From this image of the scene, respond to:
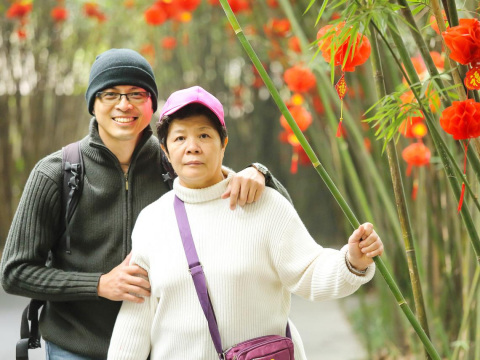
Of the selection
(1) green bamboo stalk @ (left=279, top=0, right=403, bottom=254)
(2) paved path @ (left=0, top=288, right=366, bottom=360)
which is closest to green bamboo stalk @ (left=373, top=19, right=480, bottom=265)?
(1) green bamboo stalk @ (left=279, top=0, right=403, bottom=254)

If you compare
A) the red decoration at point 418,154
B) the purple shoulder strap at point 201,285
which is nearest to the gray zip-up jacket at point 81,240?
the purple shoulder strap at point 201,285

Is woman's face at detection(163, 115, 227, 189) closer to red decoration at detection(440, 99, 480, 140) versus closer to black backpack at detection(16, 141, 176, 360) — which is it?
black backpack at detection(16, 141, 176, 360)

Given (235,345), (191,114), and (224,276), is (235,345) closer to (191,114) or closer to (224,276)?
(224,276)

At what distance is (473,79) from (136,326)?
695mm

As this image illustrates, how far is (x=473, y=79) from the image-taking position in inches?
36.9

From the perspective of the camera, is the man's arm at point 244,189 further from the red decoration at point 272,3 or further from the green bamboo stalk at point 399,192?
the red decoration at point 272,3

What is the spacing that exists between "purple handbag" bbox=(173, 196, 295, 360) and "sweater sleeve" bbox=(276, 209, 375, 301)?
0.31 ft

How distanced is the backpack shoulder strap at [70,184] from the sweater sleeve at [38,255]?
0.06 feet

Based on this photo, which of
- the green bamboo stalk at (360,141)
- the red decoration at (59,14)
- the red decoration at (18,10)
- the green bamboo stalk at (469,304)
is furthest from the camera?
the red decoration at (59,14)

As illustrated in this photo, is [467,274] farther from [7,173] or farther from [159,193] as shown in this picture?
[7,173]

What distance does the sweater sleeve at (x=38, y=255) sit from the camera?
1.21 meters

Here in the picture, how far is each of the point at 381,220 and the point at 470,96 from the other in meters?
1.23

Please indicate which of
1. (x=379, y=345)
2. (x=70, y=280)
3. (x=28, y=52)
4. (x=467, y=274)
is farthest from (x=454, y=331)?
(x=28, y=52)

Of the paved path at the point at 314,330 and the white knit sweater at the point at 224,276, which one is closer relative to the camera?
the white knit sweater at the point at 224,276
